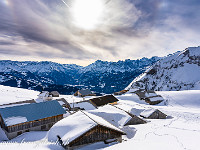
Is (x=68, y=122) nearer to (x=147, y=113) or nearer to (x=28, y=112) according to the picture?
(x=28, y=112)

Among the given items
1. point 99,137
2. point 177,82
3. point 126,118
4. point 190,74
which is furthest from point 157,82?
point 99,137

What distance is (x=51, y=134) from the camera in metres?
17.5

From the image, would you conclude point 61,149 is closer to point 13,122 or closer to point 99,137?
point 99,137

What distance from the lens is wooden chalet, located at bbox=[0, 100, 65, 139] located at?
2297cm

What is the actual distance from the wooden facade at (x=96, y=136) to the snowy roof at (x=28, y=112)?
1444 centimetres

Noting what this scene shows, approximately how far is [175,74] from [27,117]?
569ft

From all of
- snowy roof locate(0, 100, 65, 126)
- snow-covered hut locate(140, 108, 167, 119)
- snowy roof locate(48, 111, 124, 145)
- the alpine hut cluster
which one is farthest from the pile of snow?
snow-covered hut locate(140, 108, 167, 119)

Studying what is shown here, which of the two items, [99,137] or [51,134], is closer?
[99,137]

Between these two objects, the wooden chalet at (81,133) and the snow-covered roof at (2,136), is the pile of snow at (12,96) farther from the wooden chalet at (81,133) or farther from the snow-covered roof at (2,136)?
the wooden chalet at (81,133)

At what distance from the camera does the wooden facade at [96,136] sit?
14.8 meters

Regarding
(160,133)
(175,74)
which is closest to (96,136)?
(160,133)

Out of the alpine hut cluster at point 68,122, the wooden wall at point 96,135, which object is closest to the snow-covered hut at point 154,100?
the alpine hut cluster at point 68,122

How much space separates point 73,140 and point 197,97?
70887 millimetres

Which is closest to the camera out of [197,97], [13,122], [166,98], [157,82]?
[13,122]
